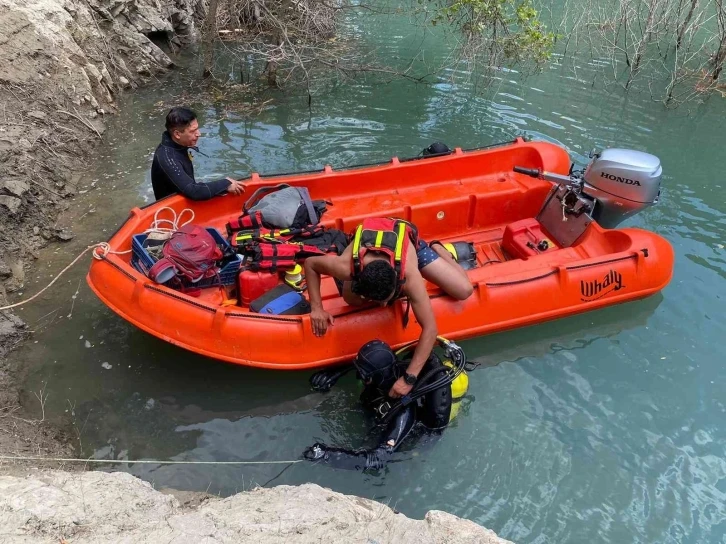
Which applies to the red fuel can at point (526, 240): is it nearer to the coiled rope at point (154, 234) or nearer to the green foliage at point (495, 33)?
the coiled rope at point (154, 234)

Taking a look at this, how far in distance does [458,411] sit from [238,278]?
1.82 metres

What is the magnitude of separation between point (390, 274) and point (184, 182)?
2.23 m

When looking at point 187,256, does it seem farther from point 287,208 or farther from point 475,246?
point 475,246

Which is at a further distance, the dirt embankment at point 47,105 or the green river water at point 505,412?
the dirt embankment at point 47,105

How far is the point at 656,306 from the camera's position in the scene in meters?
4.60

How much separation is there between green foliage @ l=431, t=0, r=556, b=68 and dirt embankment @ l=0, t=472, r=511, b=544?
6079mm

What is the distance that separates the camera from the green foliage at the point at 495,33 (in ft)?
22.0

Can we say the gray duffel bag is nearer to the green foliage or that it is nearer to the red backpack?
the red backpack

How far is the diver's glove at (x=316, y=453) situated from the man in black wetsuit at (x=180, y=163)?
7.38 ft

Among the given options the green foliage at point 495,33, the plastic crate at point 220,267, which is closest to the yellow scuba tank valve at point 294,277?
the plastic crate at point 220,267

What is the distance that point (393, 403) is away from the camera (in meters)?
3.33

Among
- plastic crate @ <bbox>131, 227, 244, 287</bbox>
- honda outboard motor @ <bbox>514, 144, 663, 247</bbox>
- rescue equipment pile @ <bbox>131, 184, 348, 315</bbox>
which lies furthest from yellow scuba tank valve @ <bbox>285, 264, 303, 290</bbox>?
honda outboard motor @ <bbox>514, 144, 663, 247</bbox>

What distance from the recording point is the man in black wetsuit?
4199 mm

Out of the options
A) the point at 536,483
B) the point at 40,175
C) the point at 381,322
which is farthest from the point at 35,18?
the point at 536,483
